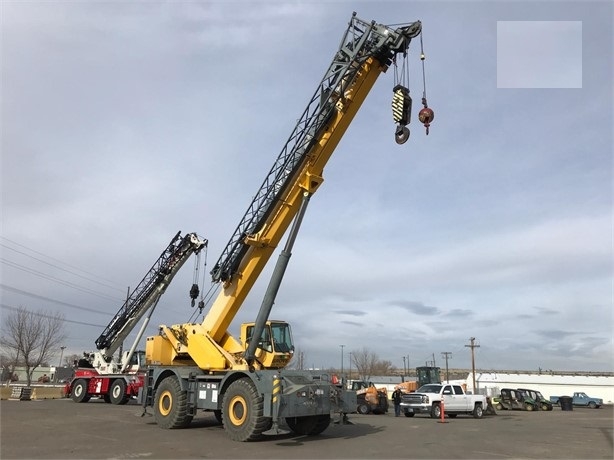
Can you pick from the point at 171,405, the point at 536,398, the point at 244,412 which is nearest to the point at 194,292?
the point at 171,405

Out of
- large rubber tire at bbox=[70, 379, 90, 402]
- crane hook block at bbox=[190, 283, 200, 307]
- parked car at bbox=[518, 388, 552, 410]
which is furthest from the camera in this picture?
parked car at bbox=[518, 388, 552, 410]

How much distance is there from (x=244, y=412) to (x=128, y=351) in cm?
1734

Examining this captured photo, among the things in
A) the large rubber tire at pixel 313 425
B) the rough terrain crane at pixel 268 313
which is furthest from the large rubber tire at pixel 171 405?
the large rubber tire at pixel 313 425

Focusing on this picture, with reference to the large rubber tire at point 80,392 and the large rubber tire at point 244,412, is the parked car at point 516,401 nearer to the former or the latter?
the large rubber tire at point 80,392

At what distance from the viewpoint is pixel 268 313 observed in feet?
45.2

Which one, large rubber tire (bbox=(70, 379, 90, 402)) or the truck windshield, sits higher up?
the truck windshield

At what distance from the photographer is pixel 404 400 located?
25484 millimetres

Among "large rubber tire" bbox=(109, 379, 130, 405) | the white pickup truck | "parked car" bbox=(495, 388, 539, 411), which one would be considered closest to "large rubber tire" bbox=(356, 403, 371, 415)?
the white pickup truck

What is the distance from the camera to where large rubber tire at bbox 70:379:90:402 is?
27.6 m

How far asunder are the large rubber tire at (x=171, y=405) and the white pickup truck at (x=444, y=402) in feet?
45.2

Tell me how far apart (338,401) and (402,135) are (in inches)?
311

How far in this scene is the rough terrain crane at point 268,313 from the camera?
1319 centimetres

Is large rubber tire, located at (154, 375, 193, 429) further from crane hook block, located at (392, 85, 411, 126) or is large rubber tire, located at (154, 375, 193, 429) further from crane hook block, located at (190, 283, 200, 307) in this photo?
crane hook block, located at (392, 85, 411, 126)

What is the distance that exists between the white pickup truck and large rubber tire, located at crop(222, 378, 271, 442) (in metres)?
14.5
